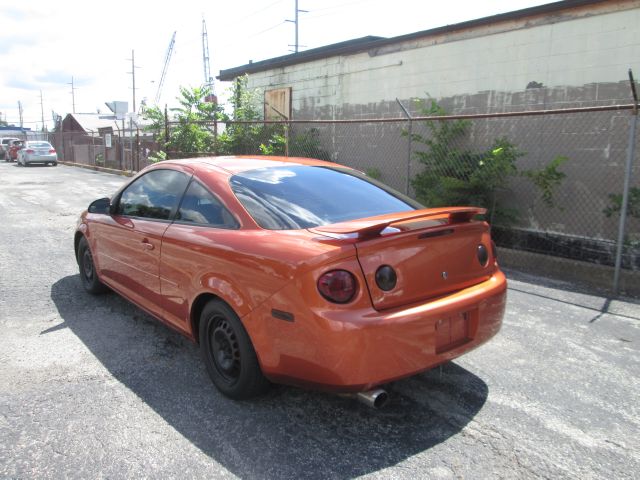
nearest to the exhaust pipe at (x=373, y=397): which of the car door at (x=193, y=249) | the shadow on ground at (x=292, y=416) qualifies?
the shadow on ground at (x=292, y=416)

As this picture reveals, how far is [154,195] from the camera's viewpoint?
4109mm

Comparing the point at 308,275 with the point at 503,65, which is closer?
the point at 308,275

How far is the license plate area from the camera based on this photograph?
2.80 m

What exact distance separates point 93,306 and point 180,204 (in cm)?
191

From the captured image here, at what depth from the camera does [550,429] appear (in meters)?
2.93

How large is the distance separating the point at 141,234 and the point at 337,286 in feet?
6.75

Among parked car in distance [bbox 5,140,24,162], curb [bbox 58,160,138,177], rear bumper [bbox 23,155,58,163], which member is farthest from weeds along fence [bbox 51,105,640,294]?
parked car in distance [bbox 5,140,24,162]

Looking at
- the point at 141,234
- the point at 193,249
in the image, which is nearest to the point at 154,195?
the point at 141,234

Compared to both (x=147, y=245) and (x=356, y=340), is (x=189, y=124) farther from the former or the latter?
(x=356, y=340)

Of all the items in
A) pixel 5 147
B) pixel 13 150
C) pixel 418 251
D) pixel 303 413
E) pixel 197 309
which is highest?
pixel 5 147

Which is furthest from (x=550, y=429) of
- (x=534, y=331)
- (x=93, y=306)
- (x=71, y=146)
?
(x=71, y=146)

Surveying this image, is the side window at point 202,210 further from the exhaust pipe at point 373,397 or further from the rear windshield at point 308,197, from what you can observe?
the exhaust pipe at point 373,397

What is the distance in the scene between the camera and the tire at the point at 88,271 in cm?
509

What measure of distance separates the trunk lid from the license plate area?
16cm
